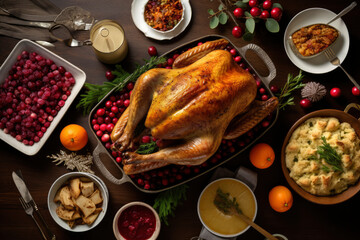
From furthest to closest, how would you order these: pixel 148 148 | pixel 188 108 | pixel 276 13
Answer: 1. pixel 276 13
2. pixel 148 148
3. pixel 188 108

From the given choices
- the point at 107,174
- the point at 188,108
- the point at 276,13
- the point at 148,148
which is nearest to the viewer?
the point at 188,108

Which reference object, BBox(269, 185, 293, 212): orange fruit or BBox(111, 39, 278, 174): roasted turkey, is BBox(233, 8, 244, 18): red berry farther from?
BBox(269, 185, 293, 212): orange fruit

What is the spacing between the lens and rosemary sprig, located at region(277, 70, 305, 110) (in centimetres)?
219

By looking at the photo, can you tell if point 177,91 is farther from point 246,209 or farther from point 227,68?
point 246,209

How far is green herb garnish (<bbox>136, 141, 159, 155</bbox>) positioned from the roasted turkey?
0.08 m

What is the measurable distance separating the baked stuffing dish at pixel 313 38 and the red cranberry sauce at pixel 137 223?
4.90 feet

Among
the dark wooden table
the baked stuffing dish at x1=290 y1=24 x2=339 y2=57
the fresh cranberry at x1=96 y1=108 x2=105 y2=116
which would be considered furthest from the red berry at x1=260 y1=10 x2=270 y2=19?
the fresh cranberry at x1=96 y1=108 x2=105 y2=116

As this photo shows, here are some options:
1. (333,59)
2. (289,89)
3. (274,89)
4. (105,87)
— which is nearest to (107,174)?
(105,87)

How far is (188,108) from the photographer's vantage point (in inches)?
67.8

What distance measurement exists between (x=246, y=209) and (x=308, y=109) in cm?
83

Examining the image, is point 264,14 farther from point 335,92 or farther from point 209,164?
point 209,164

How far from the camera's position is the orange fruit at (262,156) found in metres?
2.13

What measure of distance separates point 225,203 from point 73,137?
1070mm

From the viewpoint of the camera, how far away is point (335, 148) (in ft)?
6.97
